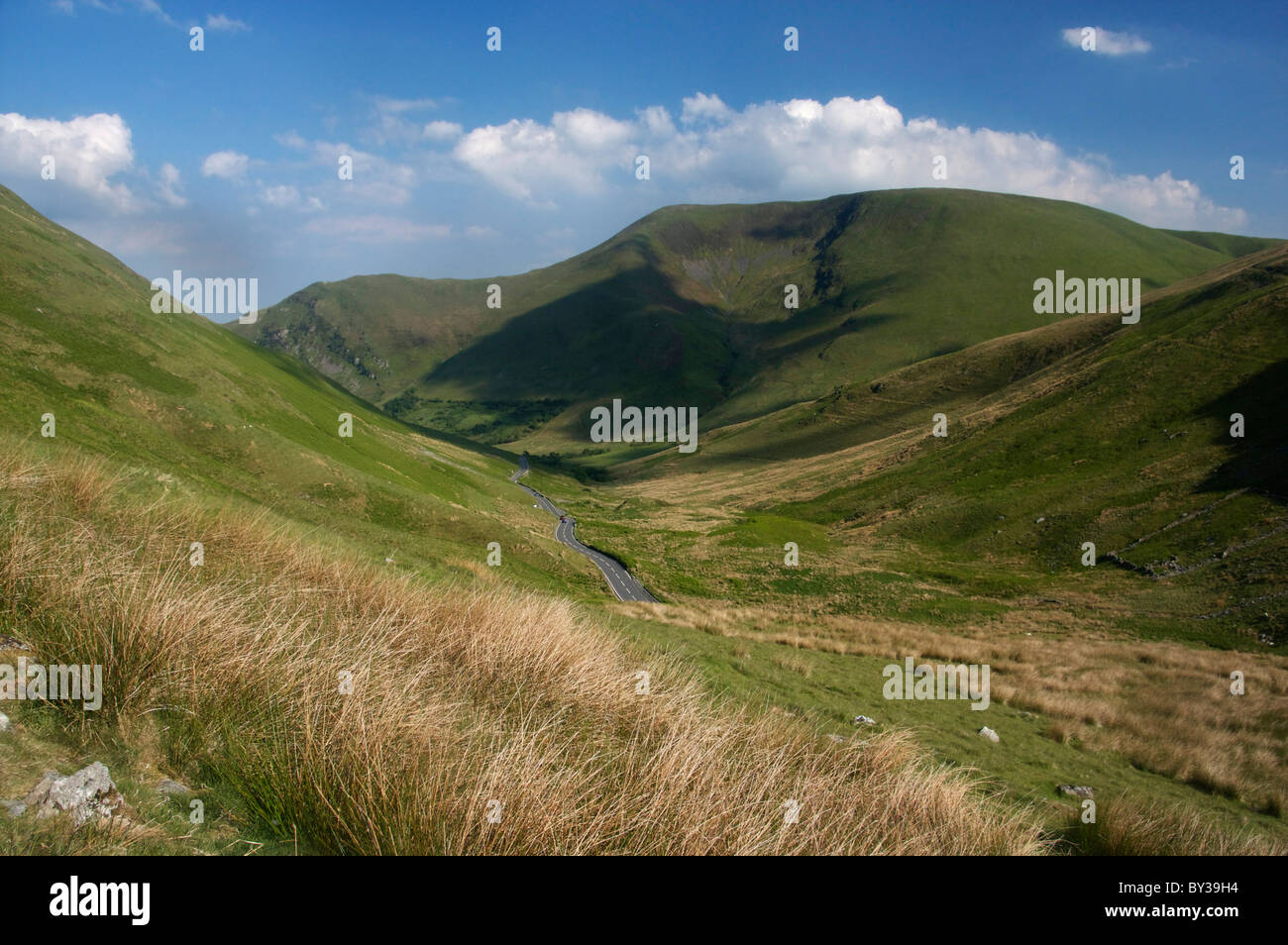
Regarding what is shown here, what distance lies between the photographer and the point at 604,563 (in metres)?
63.7

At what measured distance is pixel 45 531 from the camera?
7438 millimetres

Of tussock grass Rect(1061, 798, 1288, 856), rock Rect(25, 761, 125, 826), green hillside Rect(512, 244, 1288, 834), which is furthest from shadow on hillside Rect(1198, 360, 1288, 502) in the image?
rock Rect(25, 761, 125, 826)

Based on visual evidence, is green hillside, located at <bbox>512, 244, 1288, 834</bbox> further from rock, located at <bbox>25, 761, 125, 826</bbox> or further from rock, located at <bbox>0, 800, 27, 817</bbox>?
rock, located at <bbox>0, 800, 27, 817</bbox>

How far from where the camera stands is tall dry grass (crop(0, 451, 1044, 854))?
4641mm

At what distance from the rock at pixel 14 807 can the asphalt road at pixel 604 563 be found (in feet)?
99.4

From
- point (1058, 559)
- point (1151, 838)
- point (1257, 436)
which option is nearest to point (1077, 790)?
point (1151, 838)

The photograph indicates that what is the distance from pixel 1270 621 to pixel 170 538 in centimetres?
5362

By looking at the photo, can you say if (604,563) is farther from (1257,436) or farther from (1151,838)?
(1257,436)

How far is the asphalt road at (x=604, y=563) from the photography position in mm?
49906
